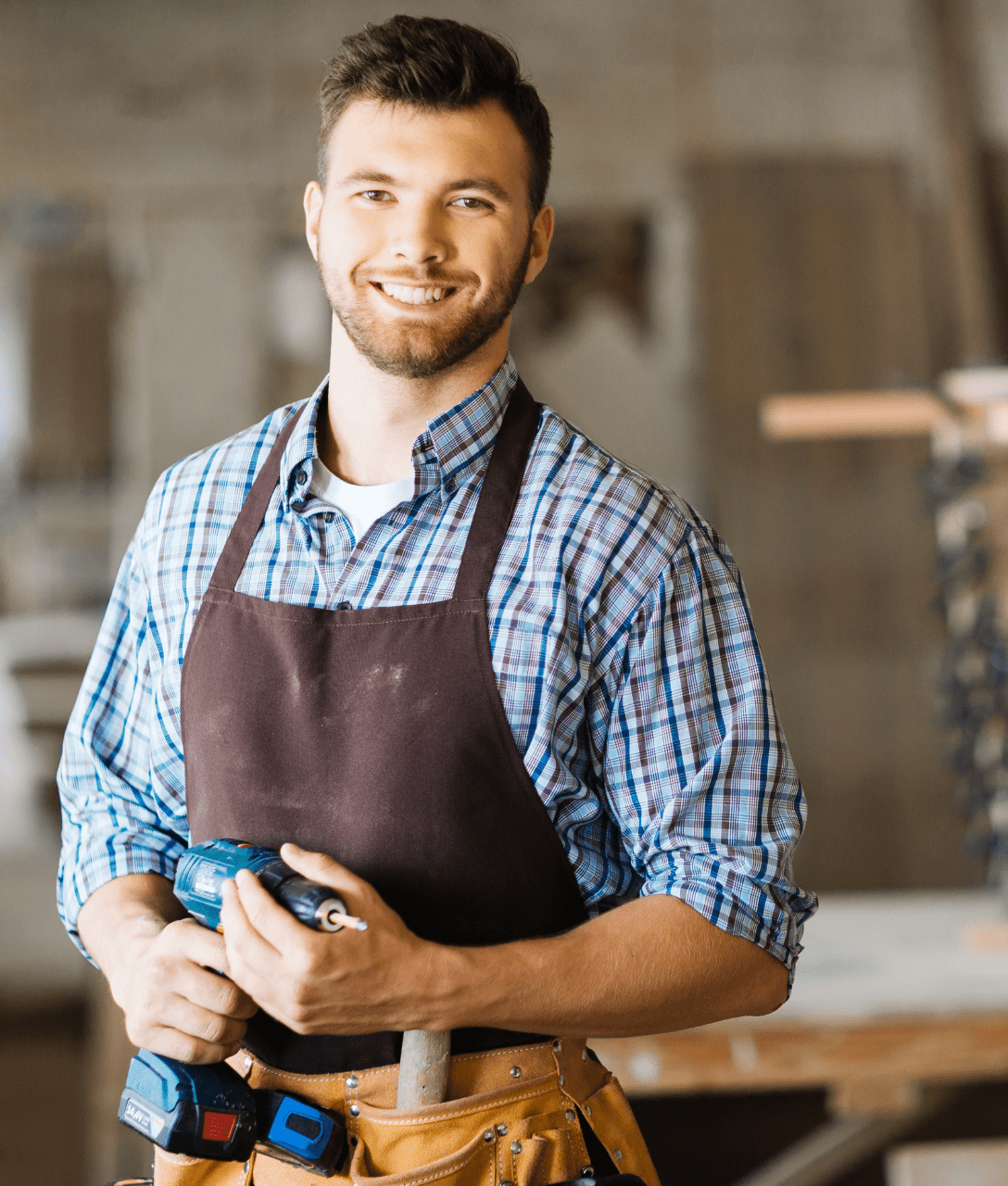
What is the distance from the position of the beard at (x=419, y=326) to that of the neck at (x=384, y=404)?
0.7 inches

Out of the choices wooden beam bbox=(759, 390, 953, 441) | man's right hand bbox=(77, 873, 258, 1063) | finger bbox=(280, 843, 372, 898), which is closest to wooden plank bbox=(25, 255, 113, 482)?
wooden beam bbox=(759, 390, 953, 441)

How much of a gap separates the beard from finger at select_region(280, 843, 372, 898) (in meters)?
0.53

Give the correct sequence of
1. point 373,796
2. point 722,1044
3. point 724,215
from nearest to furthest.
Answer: point 373,796 → point 722,1044 → point 724,215

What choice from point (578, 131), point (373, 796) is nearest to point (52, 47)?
point (578, 131)

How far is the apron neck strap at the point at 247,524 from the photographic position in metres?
1.27

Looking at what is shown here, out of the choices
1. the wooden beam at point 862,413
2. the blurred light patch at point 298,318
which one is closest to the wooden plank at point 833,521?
the wooden beam at point 862,413

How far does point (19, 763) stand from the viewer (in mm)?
3729

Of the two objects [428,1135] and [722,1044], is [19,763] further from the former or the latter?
[428,1135]

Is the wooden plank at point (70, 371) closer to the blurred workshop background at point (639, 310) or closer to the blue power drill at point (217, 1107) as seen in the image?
the blurred workshop background at point (639, 310)

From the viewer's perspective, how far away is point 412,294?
122 centimetres

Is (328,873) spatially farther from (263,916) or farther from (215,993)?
(215,993)

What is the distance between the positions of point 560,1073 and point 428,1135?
16 cm

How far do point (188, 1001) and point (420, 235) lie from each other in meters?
0.79

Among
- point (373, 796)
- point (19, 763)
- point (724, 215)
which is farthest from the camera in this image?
point (724, 215)
